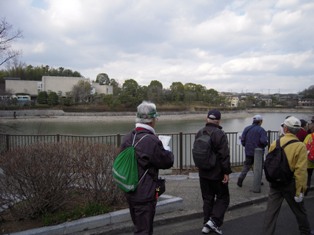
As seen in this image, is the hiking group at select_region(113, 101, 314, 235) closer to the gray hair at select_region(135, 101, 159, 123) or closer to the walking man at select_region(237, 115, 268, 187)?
the gray hair at select_region(135, 101, 159, 123)

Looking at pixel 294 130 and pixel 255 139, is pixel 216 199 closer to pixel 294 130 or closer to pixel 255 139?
pixel 294 130

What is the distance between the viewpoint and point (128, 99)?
100188 mm

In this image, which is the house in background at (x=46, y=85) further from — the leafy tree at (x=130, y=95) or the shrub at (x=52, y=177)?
the shrub at (x=52, y=177)

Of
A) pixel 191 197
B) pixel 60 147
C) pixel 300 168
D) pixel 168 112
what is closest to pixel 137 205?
pixel 300 168

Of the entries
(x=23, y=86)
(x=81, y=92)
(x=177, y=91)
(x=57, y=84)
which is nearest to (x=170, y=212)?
(x=81, y=92)

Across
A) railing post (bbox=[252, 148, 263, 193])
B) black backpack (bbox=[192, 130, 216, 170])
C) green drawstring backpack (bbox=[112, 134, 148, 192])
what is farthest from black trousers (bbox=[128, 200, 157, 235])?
railing post (bbox=[252, 148, 263, 193])

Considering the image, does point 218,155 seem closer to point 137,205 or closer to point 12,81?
point 137,205

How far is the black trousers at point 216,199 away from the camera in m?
4.71

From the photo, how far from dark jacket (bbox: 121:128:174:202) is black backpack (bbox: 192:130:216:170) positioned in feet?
4.13

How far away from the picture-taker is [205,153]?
4465 millimetres

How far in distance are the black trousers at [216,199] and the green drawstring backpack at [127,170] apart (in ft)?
5.88

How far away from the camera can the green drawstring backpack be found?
3217 mm

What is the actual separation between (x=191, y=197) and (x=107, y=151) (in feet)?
7.38

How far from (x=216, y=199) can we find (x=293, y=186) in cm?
120
